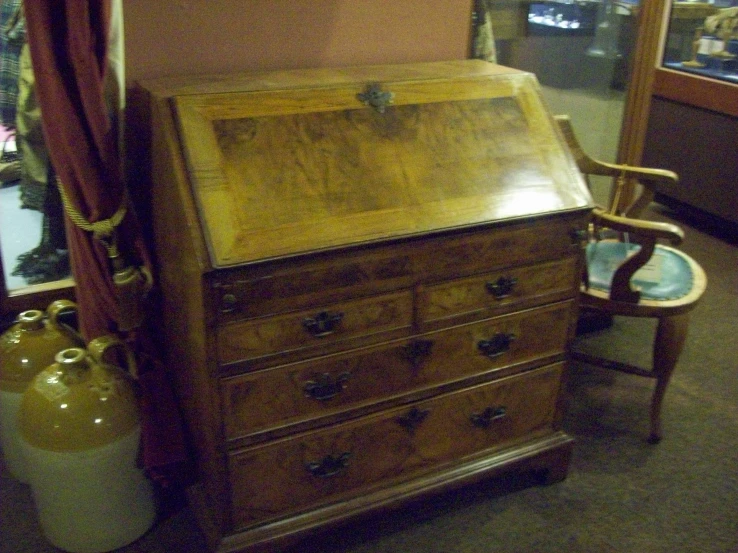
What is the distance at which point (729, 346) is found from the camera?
283cm

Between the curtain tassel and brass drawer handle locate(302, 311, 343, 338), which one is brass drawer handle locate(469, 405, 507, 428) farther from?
the curtain tassel

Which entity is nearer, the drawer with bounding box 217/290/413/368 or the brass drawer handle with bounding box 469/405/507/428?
the drawer with bounding box 217/290/413/368

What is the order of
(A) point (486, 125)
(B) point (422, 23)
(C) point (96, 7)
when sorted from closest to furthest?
1. (C) point (96, 7)
2. (A) point (486, 125)
3. (B) point (422, 23)

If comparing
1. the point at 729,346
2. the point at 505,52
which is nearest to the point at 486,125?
the point at 505,52

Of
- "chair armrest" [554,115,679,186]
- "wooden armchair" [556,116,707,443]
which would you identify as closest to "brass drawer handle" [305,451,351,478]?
"wooden armchair" [556,116,707,443]

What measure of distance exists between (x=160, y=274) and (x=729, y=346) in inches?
85.1

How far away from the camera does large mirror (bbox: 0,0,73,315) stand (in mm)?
2412

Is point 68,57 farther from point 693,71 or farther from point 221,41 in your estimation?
point 693,71

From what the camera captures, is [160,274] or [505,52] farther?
[505,52]

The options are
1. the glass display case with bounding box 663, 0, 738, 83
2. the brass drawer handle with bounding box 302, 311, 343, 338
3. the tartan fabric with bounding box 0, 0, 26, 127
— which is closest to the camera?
the brass drawer handle with bounding box 302, 311, 343, 338

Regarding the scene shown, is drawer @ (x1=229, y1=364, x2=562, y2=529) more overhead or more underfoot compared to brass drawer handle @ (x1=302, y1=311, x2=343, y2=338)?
more underfoot

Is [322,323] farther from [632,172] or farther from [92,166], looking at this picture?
[632,172]

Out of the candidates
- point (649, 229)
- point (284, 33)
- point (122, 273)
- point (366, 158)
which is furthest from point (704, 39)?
point (122, 273)

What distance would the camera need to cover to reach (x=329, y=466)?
1.73 m
